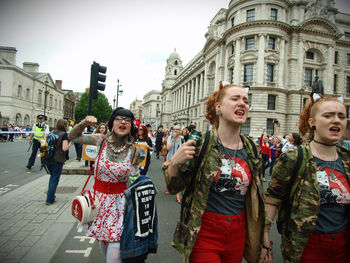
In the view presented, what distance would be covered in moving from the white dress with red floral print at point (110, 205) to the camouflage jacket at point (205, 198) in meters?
0.70

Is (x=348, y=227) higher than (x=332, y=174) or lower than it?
lower

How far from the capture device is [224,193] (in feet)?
6.07

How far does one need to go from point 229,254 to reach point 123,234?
0.98 meters

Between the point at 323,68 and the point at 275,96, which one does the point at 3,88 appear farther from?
the point at 323,68

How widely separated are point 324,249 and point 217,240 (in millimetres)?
912

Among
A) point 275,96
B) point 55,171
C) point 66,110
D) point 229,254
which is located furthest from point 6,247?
point 66,110

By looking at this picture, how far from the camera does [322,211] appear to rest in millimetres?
1867

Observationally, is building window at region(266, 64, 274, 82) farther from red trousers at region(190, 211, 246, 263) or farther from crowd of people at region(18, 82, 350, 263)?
red trousers at region(190, 211, 246, 263)

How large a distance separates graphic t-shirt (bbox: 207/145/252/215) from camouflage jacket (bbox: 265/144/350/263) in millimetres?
308

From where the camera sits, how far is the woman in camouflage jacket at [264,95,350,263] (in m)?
1.82

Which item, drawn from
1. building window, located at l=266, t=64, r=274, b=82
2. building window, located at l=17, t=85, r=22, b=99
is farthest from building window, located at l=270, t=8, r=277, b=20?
building window, located at l=17, t=85, r=22, b=99

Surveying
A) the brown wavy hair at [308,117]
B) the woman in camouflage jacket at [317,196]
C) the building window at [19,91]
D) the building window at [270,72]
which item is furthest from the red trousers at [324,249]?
the building window at [19,91]

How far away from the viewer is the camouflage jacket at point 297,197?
1.79 m

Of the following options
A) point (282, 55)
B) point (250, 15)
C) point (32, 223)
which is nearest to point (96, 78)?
point (32, 223)
